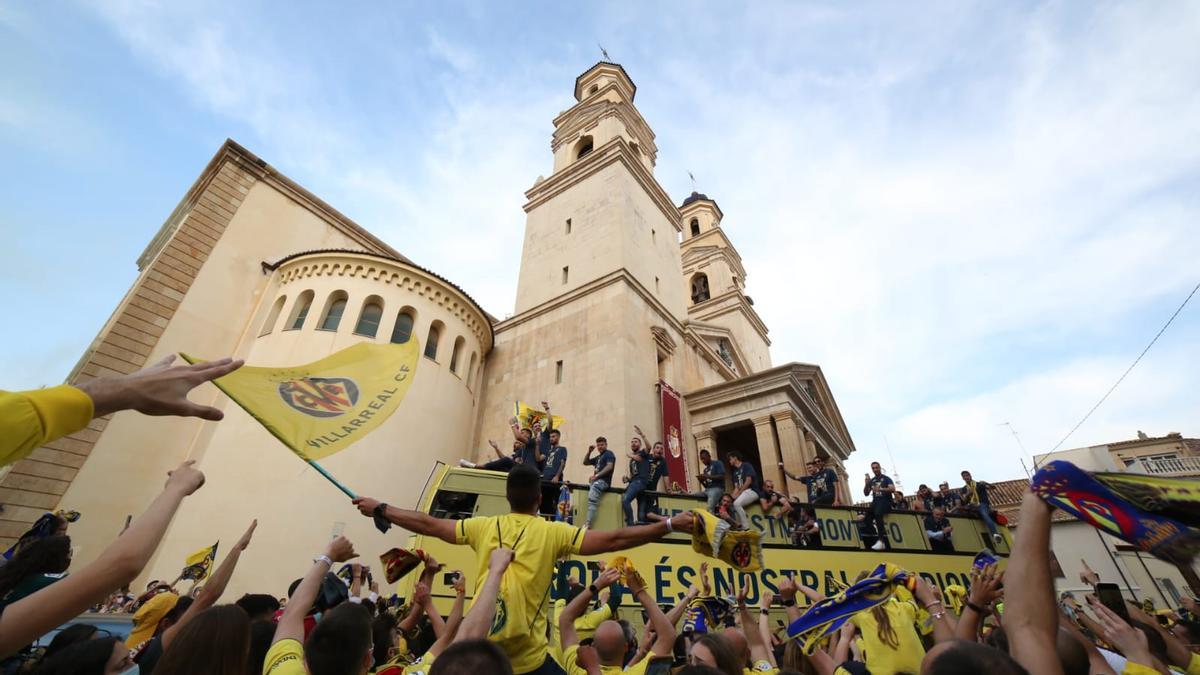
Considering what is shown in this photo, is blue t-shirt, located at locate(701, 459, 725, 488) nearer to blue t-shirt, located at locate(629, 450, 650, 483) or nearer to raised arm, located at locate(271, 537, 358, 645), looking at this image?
blue t-shirt, located at locate(629, 450, 650, 483)

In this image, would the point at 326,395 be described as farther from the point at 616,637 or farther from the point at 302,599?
the point at 616,637

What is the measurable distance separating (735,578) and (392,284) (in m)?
14.6

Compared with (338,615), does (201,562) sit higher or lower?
higher

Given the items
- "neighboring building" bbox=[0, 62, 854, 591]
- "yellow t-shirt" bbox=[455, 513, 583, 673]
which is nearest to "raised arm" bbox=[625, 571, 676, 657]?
"yellow t-shirt" bbox=[455, 513, 583, 673]

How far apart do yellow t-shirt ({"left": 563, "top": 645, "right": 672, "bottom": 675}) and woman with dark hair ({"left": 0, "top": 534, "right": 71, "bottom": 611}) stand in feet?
9.20

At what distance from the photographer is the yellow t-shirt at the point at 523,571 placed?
286cm

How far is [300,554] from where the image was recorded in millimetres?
12984

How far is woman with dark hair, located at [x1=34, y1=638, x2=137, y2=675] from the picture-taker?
2.18 metres

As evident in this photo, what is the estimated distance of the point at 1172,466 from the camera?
30.2 m

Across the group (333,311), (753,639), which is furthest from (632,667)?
(333,311)

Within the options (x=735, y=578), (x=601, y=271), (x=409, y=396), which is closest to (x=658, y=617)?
(x=735, y=578)

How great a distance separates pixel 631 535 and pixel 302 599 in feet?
5.79

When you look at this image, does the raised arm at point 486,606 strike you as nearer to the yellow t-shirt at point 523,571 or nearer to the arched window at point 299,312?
the yellow t-shirt at point 523,571

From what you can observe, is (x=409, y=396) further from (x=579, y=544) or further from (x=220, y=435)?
(x=579, y=544)
